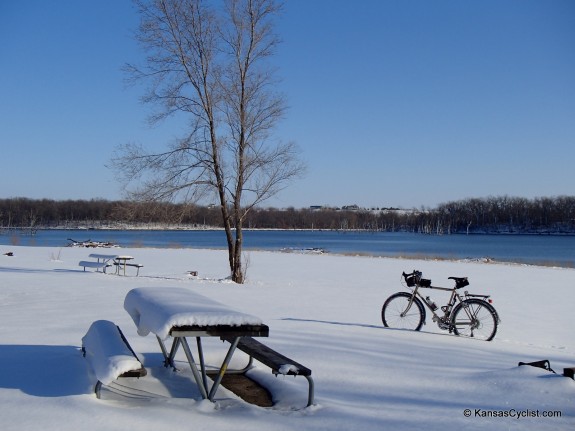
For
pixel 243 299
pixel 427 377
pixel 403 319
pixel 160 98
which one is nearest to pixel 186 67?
pixel 160 98

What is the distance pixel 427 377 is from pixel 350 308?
20.0 ft

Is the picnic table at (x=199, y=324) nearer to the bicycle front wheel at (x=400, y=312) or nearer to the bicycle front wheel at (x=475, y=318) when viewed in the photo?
the bicycle front wheel at (x=400, y=312)

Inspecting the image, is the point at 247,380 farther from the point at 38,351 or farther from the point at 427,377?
the point at 38,351

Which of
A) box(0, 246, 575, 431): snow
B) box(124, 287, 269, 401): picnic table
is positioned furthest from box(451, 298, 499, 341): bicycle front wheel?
box(124, 287, 269, 401): picnic table

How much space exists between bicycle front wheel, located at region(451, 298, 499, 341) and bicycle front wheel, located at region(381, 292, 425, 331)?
60 cm

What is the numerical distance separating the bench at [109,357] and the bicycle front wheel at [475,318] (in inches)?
206

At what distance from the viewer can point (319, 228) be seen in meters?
179

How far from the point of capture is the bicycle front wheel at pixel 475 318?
27.9 feet

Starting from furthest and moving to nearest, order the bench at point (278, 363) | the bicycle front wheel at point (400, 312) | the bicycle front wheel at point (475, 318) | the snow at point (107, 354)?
1. the bicycle front wheel at point (400, 312)
2. the bicycle front wheel at point (475, 318)
3. the bench at point (278, 363)
4. the snow at point (107, 354)

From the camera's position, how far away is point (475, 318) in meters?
8.55

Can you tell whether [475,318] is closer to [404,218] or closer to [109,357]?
[109,357]

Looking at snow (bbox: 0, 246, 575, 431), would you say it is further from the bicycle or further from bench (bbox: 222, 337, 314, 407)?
the bicycle

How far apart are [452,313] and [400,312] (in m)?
0.81

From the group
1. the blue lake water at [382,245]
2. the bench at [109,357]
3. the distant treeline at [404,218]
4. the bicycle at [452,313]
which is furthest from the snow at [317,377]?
the distant treeline at [404,218]
